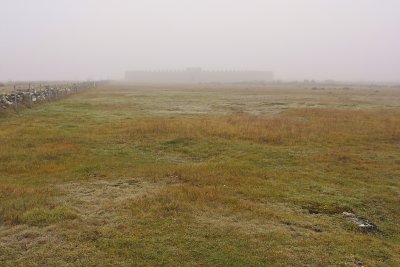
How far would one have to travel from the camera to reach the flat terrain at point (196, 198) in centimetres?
831

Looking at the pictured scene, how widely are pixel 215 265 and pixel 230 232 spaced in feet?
5.22

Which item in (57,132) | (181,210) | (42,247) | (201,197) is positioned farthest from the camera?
(57,132)

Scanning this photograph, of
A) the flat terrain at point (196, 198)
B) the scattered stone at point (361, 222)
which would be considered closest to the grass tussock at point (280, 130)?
the flat terrain at point (196, 198)

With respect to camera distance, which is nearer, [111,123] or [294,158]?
[294,158]

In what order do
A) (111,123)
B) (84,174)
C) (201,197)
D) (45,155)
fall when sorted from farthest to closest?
(111,123)
(45,155)
(84,174)
(201,197)

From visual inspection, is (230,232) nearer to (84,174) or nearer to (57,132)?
(84,174)

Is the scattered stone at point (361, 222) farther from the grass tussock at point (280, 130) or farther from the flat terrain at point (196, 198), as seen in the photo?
the grass tussock at point (280, 130)

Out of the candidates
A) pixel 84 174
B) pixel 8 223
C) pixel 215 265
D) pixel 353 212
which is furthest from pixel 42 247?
pixel 353 212

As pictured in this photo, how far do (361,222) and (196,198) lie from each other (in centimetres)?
463

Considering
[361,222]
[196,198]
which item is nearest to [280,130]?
[196,198]

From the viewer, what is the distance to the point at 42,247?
8391 millimetres

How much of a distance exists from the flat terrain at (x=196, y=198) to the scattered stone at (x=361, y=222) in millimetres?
189

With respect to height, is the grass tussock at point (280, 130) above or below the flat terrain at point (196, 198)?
above

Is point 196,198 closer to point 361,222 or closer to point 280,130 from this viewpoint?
point 361,222
